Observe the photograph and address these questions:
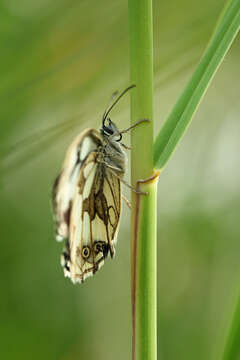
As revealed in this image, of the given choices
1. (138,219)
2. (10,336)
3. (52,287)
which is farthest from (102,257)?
(52,287)

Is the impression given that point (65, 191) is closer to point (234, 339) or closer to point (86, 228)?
point (86, 228)

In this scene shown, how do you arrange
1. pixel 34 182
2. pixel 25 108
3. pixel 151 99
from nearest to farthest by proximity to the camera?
pixel 151 99 → pixel 25 108 → pixel 34 182

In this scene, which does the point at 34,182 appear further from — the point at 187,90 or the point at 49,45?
the point at 187,90

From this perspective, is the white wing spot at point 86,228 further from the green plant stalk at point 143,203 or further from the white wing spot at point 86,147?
the green plant stalk at point 143,203

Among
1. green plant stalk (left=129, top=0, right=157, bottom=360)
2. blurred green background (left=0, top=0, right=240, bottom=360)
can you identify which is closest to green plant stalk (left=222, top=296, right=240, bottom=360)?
green plant stalk (left=129, top=0, right=157, bottom=360)

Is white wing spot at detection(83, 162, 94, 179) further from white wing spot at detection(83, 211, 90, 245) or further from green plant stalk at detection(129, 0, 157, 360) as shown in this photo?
green plant stalk at detection(129, 0, 157, 360)

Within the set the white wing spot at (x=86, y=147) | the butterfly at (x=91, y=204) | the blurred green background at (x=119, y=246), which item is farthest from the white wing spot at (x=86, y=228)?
the blurred green background at (x=119, y=246)
